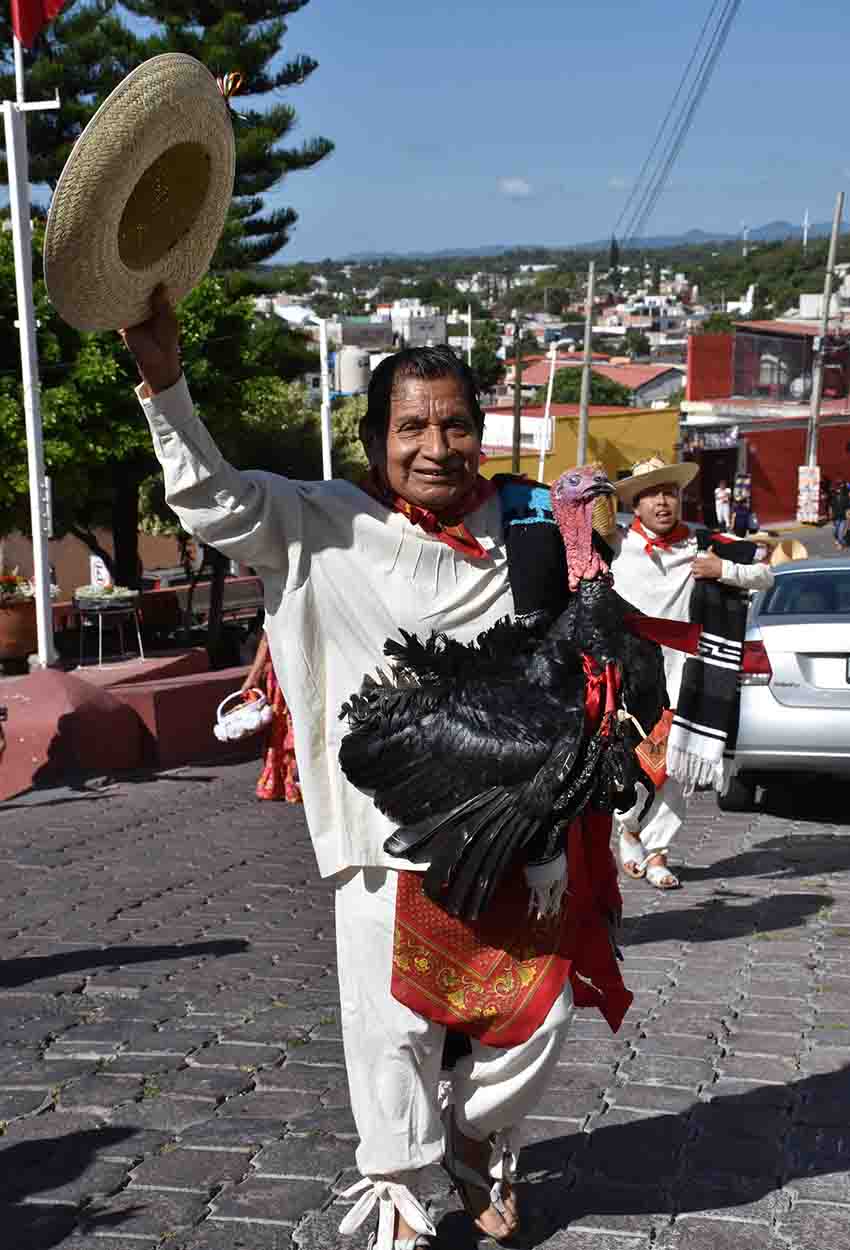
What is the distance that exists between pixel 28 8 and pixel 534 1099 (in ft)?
41.3

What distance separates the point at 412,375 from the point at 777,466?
5313 centimetres

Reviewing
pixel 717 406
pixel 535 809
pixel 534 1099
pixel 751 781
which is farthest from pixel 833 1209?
pixel 717 406

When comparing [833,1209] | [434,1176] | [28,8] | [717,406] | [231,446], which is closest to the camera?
[833,1209]

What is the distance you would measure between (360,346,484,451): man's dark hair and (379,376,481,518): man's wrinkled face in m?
0.01

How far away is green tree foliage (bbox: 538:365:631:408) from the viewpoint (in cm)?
8056

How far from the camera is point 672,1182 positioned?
3799 mm

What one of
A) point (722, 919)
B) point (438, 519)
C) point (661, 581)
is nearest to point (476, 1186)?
point (438, 519)

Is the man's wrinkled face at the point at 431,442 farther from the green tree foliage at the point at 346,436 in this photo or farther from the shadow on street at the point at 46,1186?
the green tree foliage at the point at 346,436

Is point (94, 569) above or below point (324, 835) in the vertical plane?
below

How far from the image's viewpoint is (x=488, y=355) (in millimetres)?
81875

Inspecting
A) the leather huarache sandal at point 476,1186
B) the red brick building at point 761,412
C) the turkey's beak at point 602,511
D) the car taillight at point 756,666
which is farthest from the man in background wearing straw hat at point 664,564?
the red brick building at point 761,412

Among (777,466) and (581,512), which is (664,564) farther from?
(777,466)

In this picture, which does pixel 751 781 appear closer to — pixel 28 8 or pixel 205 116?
pixel 205 116

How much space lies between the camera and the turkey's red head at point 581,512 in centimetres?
335
